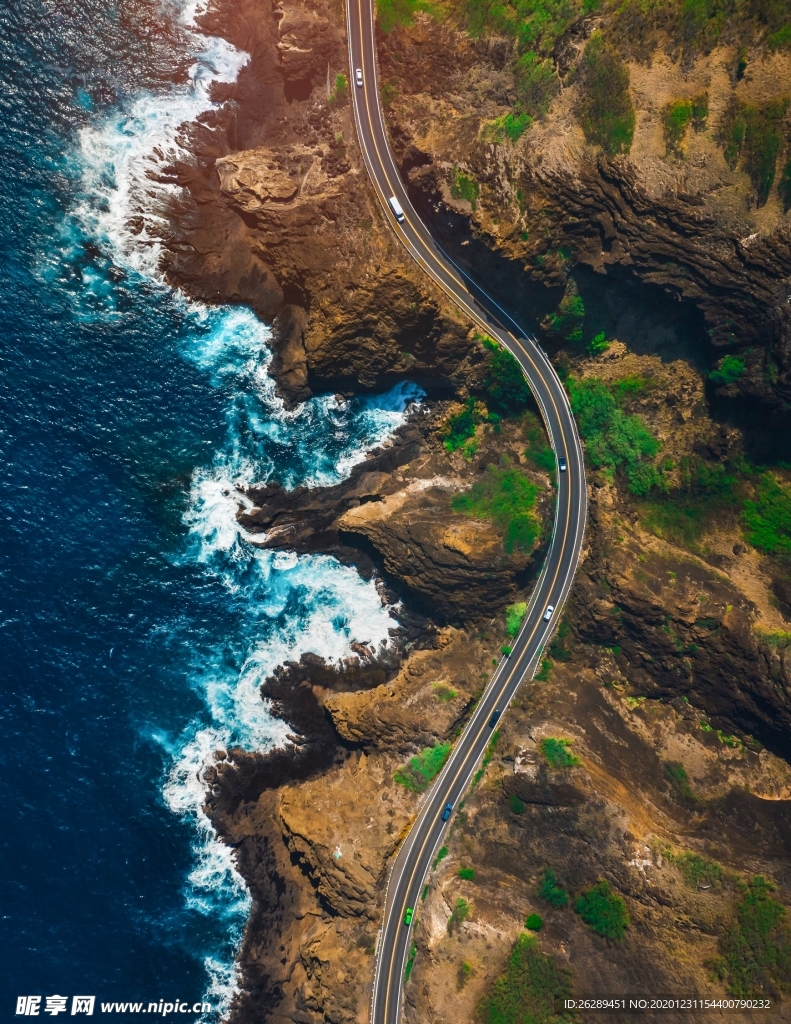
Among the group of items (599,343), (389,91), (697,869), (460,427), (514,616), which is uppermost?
(389,91)

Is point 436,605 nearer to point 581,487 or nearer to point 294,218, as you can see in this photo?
point 581,487

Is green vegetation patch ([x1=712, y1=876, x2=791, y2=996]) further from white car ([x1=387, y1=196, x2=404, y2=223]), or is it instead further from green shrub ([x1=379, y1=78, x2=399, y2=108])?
green shrub ([x1=379, y1=78, x2=399, y2=108])

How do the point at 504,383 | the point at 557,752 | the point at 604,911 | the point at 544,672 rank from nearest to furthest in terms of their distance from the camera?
the point at 604,911 → the point at 557,752 → the point at 544,672 → the point at 504,383

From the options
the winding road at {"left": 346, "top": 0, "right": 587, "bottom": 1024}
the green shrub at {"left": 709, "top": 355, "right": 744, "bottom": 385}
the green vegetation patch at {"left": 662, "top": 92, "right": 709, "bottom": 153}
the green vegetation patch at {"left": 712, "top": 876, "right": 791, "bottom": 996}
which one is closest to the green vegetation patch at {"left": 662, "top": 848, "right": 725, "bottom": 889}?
the green vegetation patch at {"left": 712, "top": 876, "right": 791, "bottom": 996}

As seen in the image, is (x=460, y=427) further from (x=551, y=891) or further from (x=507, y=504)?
(x=551, y=891)

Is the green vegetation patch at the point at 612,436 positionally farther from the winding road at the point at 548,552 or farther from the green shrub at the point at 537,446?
the green shrub at the point at 537,446

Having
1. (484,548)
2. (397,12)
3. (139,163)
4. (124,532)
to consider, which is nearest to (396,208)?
(397,12)

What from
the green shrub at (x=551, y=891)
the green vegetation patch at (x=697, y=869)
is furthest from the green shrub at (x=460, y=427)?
the green vegetation patch at (x=697, y=869)
